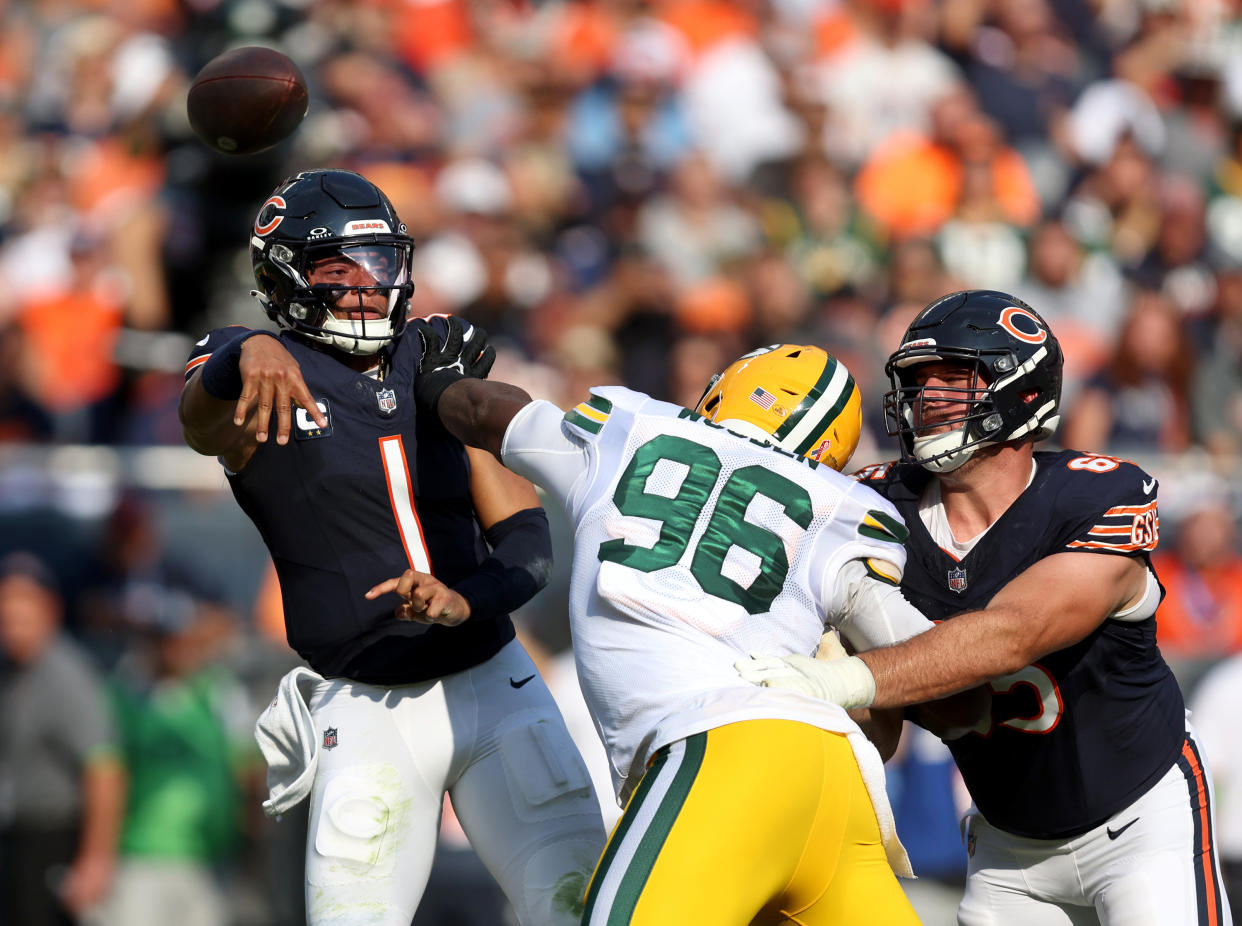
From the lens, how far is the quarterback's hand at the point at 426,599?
3438mm

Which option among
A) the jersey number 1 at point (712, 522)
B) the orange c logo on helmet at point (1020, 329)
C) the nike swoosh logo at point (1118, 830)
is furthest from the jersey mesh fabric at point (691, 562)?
the nike swoosh logo at point (1118, 830)

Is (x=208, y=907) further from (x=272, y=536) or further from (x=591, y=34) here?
(x=591, y=34)

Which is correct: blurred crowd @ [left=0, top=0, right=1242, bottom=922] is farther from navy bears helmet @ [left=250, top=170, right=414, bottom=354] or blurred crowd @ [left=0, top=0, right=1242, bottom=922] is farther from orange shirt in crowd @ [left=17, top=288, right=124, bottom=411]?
navy bears helmet @ [left=250, top=170, right=414, bottom=354]

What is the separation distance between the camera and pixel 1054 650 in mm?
3510

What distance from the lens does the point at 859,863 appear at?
10.3 ft

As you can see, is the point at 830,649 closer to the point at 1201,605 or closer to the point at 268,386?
the point at 268,386

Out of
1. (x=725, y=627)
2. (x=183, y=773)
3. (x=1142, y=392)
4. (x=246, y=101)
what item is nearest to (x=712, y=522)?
(x=725, y=627)

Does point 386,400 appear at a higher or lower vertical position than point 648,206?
higher

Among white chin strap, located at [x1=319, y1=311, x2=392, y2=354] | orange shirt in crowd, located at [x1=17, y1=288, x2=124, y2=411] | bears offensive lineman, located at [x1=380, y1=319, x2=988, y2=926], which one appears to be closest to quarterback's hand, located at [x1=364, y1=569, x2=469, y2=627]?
bears offensive lineman, located at [x1=380, y1=319, x2=988, y2=926]

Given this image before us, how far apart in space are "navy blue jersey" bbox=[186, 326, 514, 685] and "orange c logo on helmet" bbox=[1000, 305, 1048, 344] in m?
1.43

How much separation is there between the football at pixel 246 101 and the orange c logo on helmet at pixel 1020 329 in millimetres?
2061

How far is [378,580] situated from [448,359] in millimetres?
587

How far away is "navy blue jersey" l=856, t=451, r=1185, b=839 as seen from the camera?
146 inches

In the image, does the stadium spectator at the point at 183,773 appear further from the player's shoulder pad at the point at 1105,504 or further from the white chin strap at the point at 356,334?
the player's shoulder pad at the point at 1105,504
